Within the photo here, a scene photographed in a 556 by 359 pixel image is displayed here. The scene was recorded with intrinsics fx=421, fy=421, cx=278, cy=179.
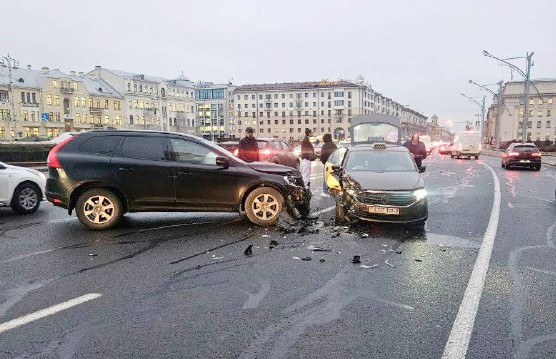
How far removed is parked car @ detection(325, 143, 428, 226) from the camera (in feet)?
25.0

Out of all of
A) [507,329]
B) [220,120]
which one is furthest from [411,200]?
[220,120]

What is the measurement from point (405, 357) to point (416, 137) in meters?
12.5

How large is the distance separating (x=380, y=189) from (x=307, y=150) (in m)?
6.03

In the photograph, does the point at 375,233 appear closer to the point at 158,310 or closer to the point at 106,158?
the point at 158,310

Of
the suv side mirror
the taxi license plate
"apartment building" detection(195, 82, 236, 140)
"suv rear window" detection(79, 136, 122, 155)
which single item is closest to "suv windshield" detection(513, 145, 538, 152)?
the taxi license plate

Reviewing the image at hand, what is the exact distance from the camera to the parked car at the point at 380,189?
300 inches

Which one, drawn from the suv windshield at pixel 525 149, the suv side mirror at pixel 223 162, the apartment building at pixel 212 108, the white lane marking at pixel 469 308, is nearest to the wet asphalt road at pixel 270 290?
the white lane marking at pixel 469 308

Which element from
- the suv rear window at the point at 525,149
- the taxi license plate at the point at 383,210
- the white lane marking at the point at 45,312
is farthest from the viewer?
the suv rear window at the point at 525,149

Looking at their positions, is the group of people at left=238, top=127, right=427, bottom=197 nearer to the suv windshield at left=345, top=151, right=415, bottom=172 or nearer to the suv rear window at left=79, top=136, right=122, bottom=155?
the suv windshield at left=345, top=151, right=415, bottom=172

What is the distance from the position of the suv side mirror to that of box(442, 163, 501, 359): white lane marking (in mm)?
4532

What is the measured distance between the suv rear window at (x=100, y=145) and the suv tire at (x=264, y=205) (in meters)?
2.73

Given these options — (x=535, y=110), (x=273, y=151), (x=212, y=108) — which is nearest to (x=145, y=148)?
(x=273, y=151)

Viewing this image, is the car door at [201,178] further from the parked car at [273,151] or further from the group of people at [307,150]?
the parked car at [273,151]

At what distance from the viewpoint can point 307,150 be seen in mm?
13586
